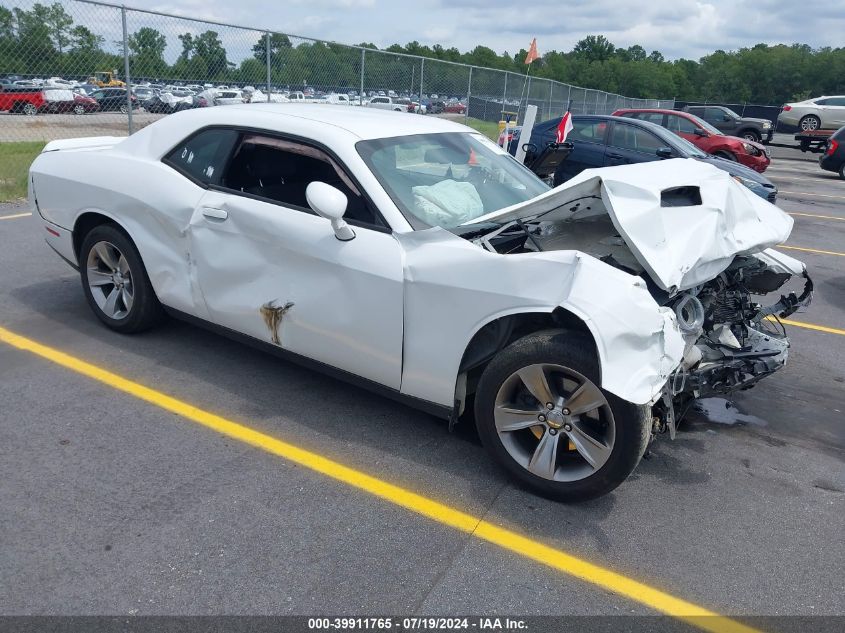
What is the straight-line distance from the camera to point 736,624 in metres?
2.47

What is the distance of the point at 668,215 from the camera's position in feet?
11.0

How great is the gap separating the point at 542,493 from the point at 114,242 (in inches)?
123

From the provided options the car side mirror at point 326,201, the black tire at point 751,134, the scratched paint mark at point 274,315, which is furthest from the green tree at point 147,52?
the black tire at point 751,134

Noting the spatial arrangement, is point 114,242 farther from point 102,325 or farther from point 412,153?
point 412,153

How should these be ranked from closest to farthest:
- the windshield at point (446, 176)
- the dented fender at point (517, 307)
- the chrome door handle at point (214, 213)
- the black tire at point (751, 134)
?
the dented fender at point (517, 307)
the windshield at point (446, 176)
the chrome door handle at point (214, 213)
the black tire at point (751, 134)

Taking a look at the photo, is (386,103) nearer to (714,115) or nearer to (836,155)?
(836,155)

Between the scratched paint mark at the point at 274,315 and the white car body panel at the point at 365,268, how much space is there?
2 centimetres

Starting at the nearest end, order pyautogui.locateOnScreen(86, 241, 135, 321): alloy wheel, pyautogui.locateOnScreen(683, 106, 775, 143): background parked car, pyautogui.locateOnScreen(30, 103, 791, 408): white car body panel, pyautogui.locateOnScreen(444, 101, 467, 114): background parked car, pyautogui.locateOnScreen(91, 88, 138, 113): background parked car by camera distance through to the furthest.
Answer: pyautogui.locateOnScreen(30, 103, 791, 408): white car body panel
pyautogui.locateOnScreen(86, 241, 135, 321): alloy wheel
pyautogui.locateOnScreen(91, 88, 138, 113): background parked car
pyautogui.locateOnScreen(444, 101, 467, 114): background parked car
pyautogui.locateOnScreen(683, 106, 775, 143): background parked car

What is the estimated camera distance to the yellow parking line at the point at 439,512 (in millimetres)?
2537

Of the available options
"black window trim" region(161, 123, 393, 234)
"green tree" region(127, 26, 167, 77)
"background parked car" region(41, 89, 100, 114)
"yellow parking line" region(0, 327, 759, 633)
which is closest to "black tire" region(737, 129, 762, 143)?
"green tree" region(127, 26, 167, 77)

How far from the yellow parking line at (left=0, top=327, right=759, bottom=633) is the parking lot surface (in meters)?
0.03

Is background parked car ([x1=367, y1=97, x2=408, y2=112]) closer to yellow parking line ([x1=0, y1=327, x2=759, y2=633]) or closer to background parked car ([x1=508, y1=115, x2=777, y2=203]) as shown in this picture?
background parked car ([x1=508, y1=115, x2=777, y2=203])

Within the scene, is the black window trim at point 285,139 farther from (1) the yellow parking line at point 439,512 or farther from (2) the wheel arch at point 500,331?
(1) the yellow parking line at point 439,512

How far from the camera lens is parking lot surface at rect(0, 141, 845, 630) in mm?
2527
